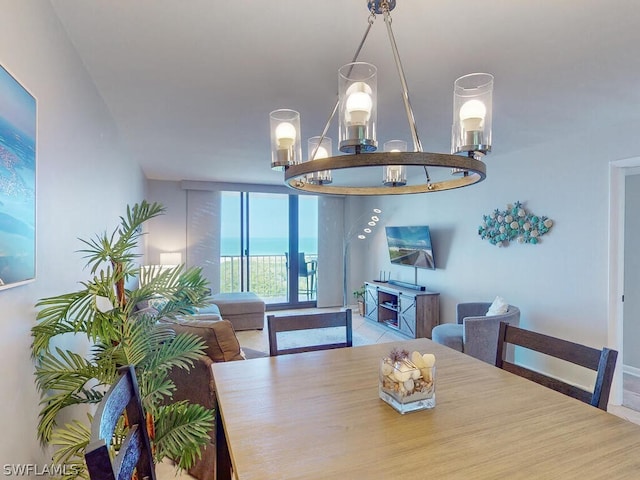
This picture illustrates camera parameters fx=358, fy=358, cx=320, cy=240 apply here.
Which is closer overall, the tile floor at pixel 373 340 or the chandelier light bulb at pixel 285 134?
the chandelier light bulb at pixel 285 134

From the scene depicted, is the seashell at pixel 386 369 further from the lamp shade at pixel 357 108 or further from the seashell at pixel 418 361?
the lamp shade at pixel 357 108

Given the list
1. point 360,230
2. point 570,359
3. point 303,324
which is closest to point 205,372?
point 303,324

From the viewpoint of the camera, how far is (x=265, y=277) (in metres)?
6.76

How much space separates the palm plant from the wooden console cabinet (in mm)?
3572

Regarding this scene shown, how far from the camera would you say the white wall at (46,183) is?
1127mm

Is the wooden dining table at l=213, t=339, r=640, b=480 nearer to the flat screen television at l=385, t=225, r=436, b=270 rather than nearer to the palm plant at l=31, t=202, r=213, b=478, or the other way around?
the palm plant at l=31, t=202, r=213, b=478

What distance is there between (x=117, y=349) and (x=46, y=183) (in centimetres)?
71

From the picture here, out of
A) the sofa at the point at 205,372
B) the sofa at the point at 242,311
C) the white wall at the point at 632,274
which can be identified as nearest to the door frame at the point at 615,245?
the white wall at the point at 632,274

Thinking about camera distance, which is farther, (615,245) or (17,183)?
(615,245)

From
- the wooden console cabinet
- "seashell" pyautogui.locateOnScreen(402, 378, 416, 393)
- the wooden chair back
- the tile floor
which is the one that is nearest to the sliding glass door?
the tile floor

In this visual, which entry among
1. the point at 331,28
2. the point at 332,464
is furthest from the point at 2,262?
the point at 331,28

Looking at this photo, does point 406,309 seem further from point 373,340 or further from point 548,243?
point 548,243

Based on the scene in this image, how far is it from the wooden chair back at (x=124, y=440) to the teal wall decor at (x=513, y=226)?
3.70m

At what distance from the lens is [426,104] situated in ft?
8.11
